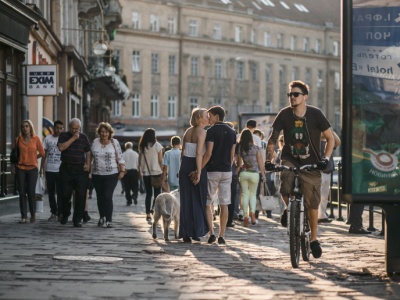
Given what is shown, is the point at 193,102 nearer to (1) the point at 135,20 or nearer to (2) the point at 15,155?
(1) the point at 135,20

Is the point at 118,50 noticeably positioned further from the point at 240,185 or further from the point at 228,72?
the point at 240,185

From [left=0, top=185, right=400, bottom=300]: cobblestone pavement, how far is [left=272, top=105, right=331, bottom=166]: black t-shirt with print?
3.54 feet

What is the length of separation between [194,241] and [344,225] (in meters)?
5.30

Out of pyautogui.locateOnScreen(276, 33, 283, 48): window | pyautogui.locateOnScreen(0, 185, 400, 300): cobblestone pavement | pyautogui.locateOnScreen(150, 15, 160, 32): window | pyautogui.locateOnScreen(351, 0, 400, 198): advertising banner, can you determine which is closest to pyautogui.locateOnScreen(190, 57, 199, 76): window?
pyautogui.locateOnScreen(150, 15, 160, 32): window

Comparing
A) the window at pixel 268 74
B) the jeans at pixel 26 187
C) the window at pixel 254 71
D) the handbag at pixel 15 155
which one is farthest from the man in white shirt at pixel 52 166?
the window at pixel 268 74

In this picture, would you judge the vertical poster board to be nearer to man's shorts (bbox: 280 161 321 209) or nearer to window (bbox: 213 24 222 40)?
man's shorts (bbox: 280 161 321 209)

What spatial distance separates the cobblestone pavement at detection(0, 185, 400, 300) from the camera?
9133 millimetres

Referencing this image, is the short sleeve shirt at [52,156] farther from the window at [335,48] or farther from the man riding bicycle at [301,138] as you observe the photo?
the window at [335,48]

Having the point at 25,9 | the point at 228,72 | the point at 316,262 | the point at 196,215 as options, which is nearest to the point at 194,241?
the point at 196,215

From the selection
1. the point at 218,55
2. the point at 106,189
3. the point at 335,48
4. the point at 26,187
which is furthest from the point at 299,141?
the point at 335,48

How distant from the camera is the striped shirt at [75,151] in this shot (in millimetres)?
18203

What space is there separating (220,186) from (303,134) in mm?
3563

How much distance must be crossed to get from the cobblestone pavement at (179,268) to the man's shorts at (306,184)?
0.68 meters

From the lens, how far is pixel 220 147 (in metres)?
15.0
